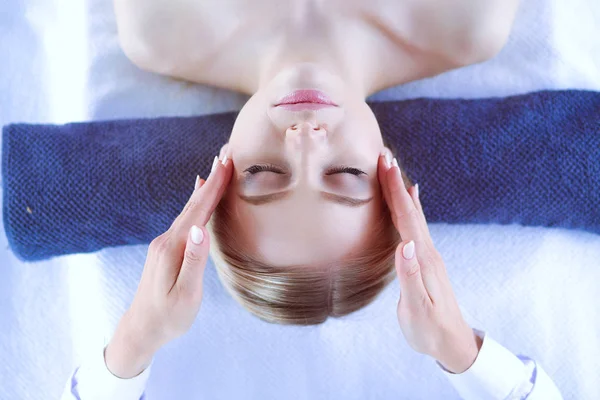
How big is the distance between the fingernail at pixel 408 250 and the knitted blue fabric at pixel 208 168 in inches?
14.2

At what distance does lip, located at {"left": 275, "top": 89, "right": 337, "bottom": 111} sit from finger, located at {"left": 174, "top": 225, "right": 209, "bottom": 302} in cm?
25

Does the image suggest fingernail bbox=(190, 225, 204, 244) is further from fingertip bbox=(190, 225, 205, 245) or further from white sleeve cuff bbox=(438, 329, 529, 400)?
white sleeve cuff bbox=(438, 329, 529, 400)

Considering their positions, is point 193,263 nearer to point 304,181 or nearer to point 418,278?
point 304,181

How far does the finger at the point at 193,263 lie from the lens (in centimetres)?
89

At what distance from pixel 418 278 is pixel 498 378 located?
357mm

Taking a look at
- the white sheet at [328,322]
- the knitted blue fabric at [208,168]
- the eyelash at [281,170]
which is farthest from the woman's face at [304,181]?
the white sheet at [328,322]

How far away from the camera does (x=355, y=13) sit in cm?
119

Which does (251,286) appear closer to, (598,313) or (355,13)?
(355,13)

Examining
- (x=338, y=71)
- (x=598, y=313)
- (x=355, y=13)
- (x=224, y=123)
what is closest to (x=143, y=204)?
(x=224, y=123)

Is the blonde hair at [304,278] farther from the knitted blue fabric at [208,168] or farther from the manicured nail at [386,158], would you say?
the knitted blue fabric at [208,168]

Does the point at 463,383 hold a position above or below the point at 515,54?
below

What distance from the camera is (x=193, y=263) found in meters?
0.91

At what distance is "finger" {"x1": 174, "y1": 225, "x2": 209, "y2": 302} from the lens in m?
0.89

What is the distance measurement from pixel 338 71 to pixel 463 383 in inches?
26.0
